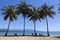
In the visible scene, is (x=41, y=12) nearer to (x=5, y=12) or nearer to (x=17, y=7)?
(x=17, y=7)

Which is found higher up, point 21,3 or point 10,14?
point 21,3

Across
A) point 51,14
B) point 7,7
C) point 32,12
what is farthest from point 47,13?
point 7,7

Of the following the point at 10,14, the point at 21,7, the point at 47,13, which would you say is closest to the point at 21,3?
the point at 21,7

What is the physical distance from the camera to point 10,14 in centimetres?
6000

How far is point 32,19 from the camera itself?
6366cm

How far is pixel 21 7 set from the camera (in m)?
61.4

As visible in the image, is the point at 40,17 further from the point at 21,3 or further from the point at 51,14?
the point at 21,3

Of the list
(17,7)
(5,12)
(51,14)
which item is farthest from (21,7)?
(51,14)

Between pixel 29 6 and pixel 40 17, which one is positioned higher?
pixel 29 6

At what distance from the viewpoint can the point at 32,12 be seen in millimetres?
62500

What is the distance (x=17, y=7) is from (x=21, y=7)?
1599 millimetres

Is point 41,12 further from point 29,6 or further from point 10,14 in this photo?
point 10,14

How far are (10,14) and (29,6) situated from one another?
24.7ft

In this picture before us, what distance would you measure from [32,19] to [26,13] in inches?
158
